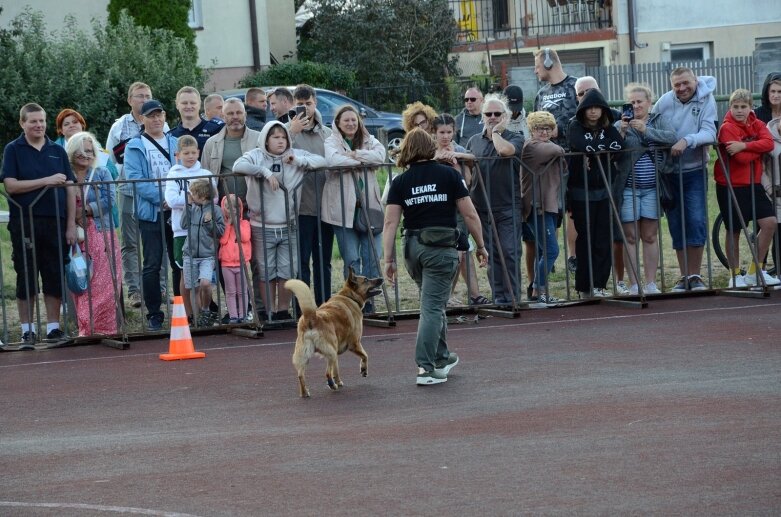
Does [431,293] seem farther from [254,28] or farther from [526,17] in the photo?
[526,17]

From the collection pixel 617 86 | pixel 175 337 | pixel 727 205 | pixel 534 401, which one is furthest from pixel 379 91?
pixel 534 401

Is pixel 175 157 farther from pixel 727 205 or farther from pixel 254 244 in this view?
pixel 727 205

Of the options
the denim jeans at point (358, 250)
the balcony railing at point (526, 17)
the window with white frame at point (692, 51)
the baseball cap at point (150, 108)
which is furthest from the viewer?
the balcony railing at point (526, 17)

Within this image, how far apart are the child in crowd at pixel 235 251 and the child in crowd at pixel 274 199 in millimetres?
124

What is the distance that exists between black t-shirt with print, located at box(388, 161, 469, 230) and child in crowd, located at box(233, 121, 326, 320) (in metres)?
3.03

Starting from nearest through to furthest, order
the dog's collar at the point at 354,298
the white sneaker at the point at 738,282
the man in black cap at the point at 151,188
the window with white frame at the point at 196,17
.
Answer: the dog's collar at the point at 354,298 < the man in black cap at the point at 151,188 < the white sneaker at the point at 738,282 < the window with white frame at the point at 196,17

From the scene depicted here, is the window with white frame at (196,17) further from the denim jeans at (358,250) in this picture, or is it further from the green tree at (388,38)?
the denim jeans at (358,250)

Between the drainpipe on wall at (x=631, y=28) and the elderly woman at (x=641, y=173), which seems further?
the drainpipe on wall at (x=631, y=28)

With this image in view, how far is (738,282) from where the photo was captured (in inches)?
558

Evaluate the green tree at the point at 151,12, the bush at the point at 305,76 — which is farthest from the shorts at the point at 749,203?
the bush at the point at 305,76

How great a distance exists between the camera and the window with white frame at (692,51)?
36.9 metres

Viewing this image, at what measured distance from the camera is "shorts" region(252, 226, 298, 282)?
12680 millimetres

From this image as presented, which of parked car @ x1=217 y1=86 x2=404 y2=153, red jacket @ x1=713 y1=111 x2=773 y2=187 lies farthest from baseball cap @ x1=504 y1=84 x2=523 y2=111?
parked car @ x1=217 y1=86 x2=404 y2=153

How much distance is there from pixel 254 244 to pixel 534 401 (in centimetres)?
485
